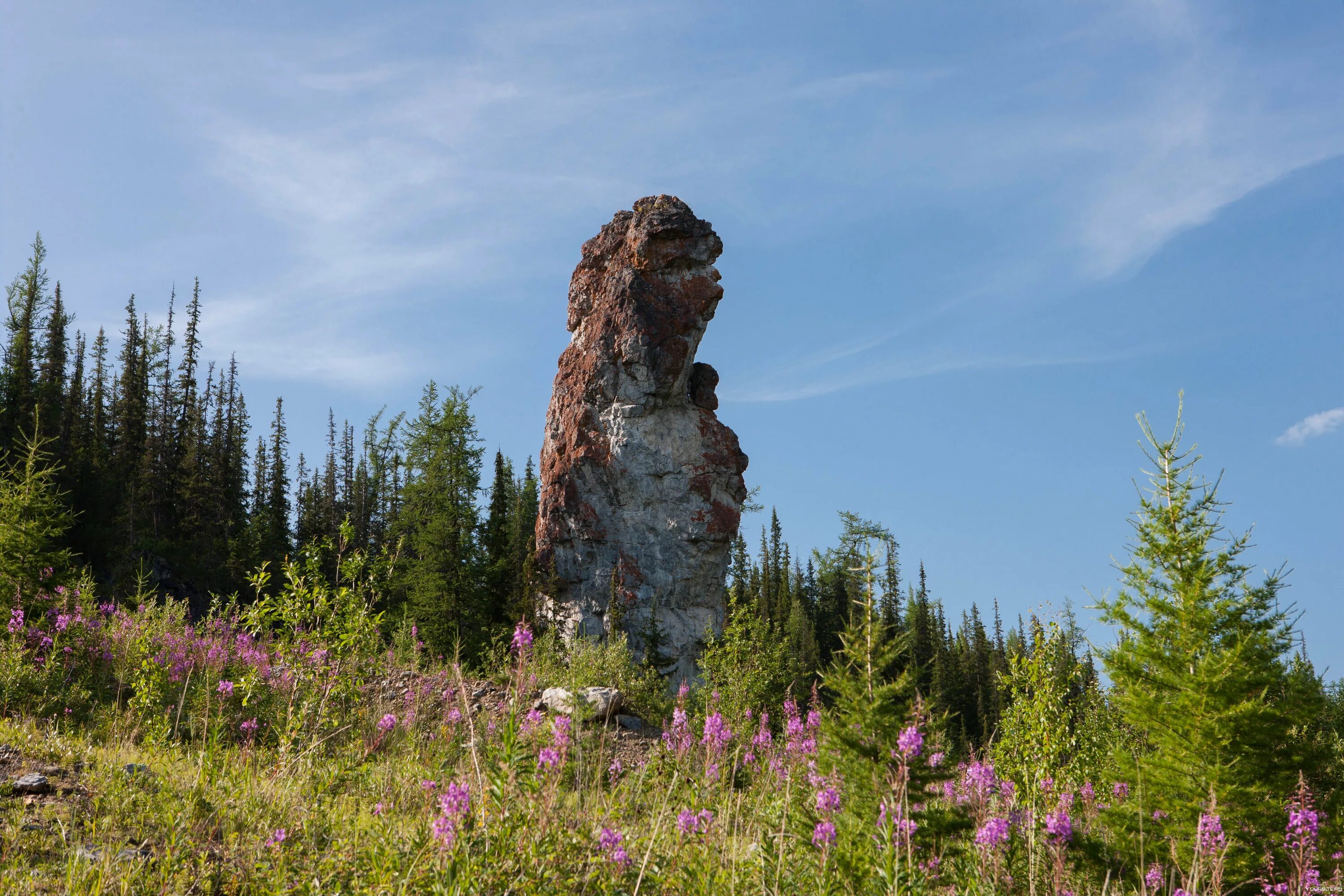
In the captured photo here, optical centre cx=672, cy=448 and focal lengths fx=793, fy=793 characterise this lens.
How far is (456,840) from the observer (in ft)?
8.56

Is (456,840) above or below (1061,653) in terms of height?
below

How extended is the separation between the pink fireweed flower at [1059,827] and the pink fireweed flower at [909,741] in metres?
0.77

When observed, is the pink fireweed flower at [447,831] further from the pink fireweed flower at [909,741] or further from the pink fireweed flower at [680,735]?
the pink fireweed flower at [680,735]

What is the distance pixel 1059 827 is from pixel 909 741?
1.28m

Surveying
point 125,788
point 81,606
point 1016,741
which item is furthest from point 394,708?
point 1016,741

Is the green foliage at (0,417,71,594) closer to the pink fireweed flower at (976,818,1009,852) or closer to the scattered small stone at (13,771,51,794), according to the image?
the scattered small stone at (13,771,51,794)

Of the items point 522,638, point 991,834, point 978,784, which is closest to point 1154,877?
point 978,784

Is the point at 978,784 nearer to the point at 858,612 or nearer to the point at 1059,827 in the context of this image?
the point at 1059,827

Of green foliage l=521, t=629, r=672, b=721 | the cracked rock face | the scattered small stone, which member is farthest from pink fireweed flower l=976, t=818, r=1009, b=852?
the cracked rock face

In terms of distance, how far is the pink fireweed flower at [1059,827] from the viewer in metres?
3.62

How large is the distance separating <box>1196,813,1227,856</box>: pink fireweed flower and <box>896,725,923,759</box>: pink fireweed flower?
1.13m

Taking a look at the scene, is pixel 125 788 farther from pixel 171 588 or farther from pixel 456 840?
pixel 171 588

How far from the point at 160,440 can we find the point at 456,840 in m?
44.0

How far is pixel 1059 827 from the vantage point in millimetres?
3781
